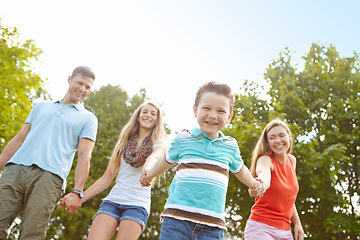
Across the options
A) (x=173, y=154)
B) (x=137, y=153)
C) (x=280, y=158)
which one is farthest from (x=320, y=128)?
(x=173, y=154)

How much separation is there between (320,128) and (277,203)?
9.57 m

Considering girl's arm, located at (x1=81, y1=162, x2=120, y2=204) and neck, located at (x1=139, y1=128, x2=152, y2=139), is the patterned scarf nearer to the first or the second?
neck, located at (x1=139, y1=128, x2=152, y2=139)

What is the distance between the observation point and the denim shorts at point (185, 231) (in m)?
2.46

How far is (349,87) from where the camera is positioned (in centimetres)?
1272

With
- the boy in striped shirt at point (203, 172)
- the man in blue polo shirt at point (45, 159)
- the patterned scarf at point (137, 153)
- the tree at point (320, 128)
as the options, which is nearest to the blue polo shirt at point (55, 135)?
the man in blue polo shirt at point (45, 159)

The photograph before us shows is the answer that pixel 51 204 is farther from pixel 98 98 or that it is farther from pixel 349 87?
pixel 98 98

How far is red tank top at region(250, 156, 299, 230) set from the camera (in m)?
3.77

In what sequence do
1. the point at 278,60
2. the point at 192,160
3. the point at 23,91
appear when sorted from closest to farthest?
the point at 192,160 < the point at 23,91 < the point at 278,60

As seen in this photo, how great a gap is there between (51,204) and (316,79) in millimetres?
11691

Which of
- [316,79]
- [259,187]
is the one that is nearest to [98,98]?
[316,79]

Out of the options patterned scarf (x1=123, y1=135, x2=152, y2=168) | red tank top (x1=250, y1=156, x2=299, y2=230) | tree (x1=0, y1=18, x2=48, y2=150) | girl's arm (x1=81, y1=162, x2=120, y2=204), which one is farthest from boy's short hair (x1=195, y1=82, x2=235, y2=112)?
tree (x1=0, y1=18, x2=48, y2=150)

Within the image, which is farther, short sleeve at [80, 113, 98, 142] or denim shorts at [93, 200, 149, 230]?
short sleeve at [80, 113, 98, 142]

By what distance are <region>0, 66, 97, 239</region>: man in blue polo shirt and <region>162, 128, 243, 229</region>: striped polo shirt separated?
4.73ft

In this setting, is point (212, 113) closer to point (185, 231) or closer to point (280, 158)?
point (185, 231)
